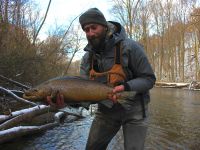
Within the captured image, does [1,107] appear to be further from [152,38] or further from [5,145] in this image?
[152,38]

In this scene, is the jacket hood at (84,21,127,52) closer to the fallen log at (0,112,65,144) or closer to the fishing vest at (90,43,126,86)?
the fishing vest at (90,43,126,86)

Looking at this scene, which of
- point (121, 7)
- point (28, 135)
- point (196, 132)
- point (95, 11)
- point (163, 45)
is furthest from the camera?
point (163, 45)

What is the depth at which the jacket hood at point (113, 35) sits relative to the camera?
4.32 meters

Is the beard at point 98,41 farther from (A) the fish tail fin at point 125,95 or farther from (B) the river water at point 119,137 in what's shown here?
(B) the river water at point 119,137

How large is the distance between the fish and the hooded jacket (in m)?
0.25

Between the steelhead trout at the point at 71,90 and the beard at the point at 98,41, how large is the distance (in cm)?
46

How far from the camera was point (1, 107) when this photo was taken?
12.2 metres

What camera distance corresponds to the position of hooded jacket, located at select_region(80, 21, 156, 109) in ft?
13.8

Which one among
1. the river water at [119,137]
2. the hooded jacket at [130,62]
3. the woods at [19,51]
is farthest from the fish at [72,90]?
the woods at [19,51]

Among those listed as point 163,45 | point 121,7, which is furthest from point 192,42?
point 121,7

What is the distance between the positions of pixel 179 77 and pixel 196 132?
46.2 meters

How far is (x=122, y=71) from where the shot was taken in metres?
4.30

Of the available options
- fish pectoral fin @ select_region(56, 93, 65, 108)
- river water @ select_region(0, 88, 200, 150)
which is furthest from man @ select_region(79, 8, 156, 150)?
river water @ select_region(0, 88, 200, 150)

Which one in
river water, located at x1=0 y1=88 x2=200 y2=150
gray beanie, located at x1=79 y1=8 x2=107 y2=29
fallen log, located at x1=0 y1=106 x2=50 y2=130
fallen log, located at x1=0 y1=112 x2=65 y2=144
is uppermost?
gray beanie, located at x1=79 y1=8 x2=107 y2=29
